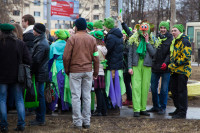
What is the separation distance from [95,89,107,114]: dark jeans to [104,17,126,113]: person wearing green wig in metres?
0.19

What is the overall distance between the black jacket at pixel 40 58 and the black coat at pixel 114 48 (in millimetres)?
1675

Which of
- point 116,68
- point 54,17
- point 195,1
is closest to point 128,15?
point 54,17

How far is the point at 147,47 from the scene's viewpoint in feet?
25.0

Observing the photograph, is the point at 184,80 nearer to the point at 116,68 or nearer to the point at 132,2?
the point at 116,68

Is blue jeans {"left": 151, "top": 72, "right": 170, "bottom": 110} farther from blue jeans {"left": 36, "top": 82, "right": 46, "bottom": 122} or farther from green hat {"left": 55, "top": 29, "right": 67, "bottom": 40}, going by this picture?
blue jeans {"left": 36, "top": 82, "right": 46, "bottom": 122}

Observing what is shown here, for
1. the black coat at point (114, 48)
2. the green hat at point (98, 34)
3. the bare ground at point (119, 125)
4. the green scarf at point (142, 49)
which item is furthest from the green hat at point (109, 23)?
the bare ground at point (119, 125)

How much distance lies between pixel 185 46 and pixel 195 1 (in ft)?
111

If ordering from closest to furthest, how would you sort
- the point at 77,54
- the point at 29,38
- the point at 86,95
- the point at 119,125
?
the point at 77,54
the point at 86,95
the point at 119,125
the point at 29,38

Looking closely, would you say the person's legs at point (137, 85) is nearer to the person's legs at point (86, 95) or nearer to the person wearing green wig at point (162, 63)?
the person wearing green wig at point (162, 63)

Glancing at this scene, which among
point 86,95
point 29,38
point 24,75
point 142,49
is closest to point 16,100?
point 24,75

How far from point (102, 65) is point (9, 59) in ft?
7.64

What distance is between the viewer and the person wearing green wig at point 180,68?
24.0ft

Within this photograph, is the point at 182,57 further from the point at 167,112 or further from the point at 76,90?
the point at 76,90

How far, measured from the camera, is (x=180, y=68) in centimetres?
738
